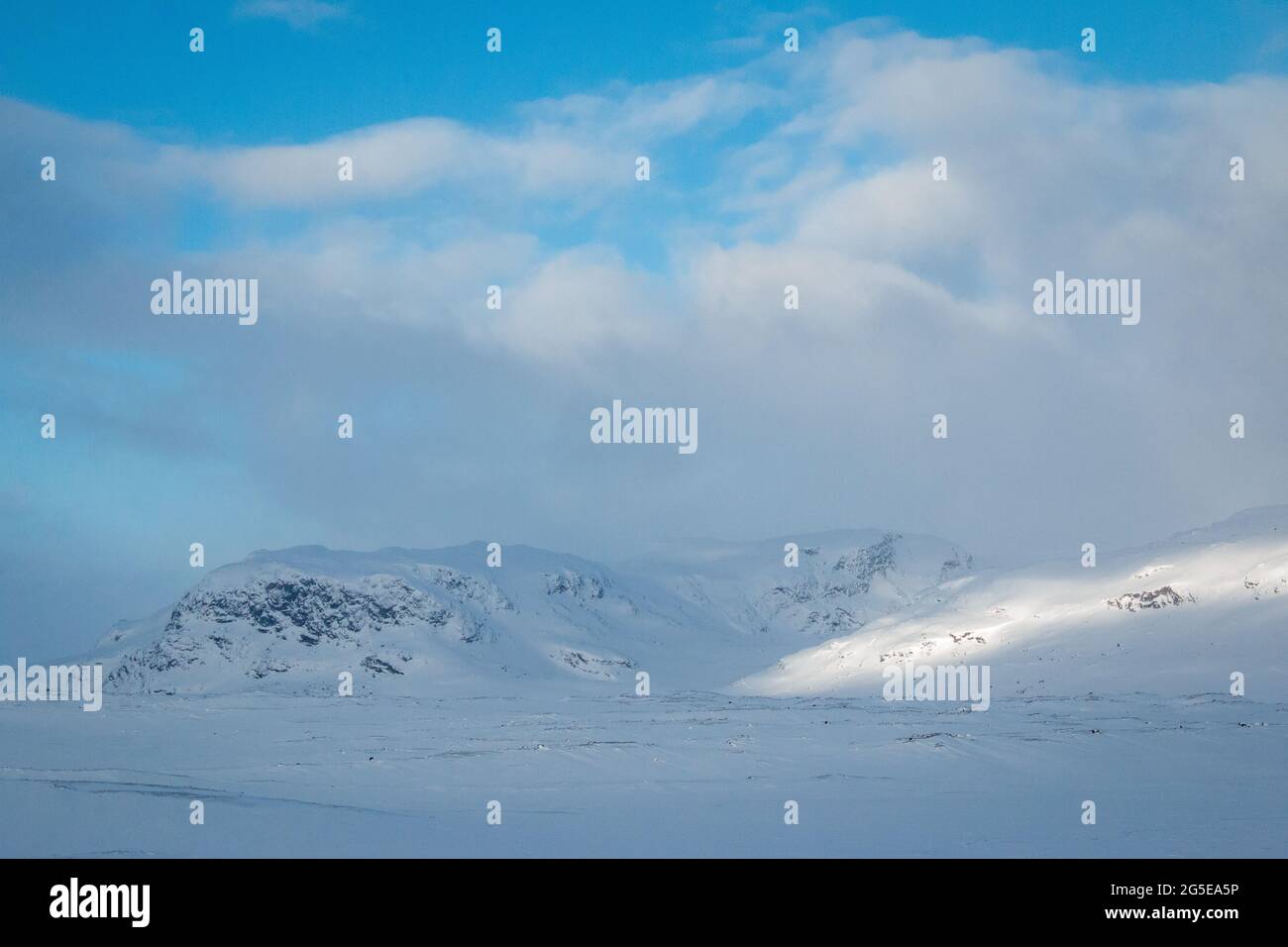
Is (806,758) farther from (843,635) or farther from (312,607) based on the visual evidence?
(312,607)

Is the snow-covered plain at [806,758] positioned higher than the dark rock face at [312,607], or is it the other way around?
the dark rock face at [312,607]

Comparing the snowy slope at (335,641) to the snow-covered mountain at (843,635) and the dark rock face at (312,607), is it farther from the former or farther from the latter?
the snow-covered mountain at (843,635)

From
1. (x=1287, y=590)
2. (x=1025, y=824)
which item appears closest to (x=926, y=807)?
(x=1025, y=824)

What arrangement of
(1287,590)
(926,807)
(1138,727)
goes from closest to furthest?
(926,807)
(1138,727)
(1287,590)

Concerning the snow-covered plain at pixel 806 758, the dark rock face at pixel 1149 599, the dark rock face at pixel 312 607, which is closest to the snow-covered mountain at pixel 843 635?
the dark rock face at pixel 1149 599

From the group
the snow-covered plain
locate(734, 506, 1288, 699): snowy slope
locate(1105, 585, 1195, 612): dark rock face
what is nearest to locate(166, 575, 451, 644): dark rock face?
locate(734, 506, 1288, 699): snowy slope

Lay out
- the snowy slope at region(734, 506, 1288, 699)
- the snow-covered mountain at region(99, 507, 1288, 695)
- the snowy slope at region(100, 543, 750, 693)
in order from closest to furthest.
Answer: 1. the snowy slope at region(734, 506, 1288, 699)
2. the snow-covered mountain at region(99, 507, 1288, 695)
3. the snowy slope at region(100, 543, 750, 693)

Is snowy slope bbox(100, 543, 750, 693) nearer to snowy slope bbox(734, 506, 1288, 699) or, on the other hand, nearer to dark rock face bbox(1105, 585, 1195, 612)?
snowy slope bbox(734, 506, 1288, 699)
